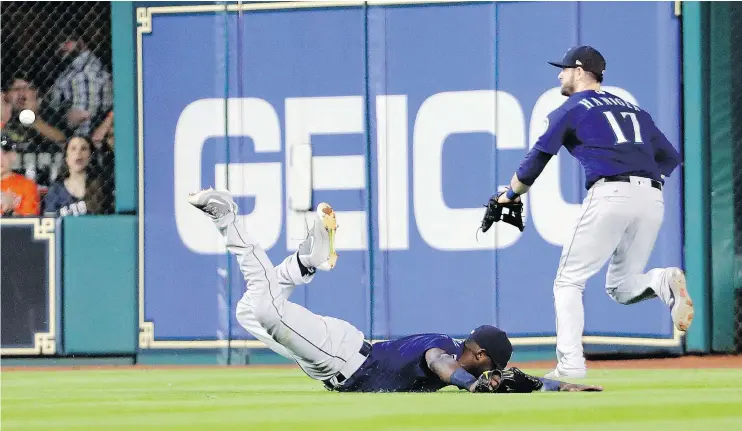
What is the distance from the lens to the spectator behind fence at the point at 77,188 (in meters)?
10.2

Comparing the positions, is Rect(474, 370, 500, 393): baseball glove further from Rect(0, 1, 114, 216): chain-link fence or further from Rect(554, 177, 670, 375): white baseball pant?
Rect(0, 1, 114, 216): chain-link fence

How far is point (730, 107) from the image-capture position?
9.50m

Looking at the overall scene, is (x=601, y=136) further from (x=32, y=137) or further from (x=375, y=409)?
(x=32, y=137)

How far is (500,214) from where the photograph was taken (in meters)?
7.19

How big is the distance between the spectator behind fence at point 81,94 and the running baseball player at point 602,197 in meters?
4.77

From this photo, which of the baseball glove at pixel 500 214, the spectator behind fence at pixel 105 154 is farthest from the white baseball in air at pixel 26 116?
the baseball glove at pixel 500 214

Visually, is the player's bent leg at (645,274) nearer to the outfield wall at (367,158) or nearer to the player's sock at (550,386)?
the player's sock at (550,386)

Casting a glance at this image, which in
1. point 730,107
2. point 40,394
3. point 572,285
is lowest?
point 40,394

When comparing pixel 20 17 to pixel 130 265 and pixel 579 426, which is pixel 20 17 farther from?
pixel 579 426

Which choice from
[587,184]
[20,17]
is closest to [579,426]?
[587,184]

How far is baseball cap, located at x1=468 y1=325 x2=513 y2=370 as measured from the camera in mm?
5781

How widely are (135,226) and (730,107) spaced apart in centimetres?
482

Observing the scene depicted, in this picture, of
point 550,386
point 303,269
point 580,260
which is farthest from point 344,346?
point 580,260

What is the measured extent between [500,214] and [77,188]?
447 centimetres
